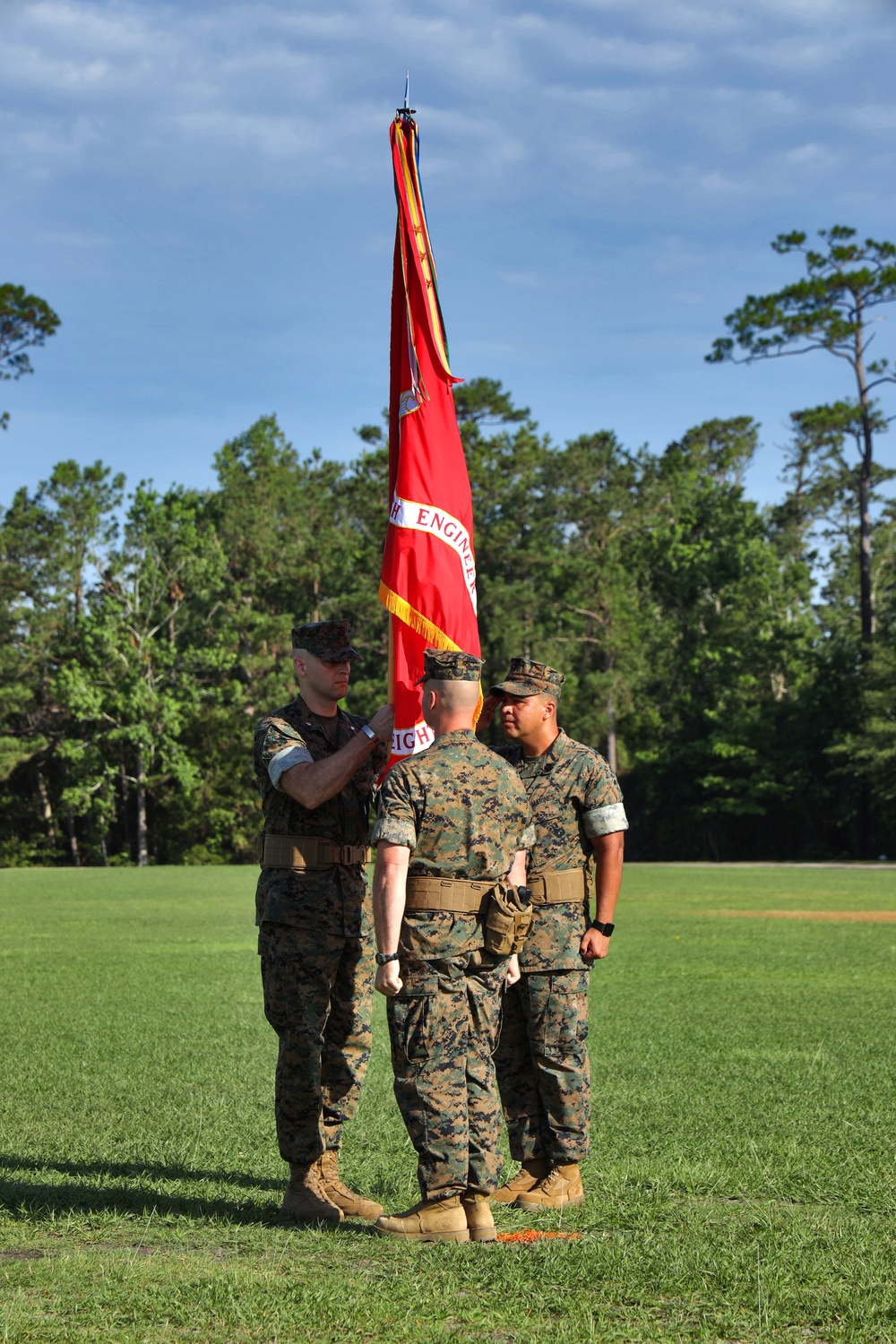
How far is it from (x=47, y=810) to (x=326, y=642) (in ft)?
169

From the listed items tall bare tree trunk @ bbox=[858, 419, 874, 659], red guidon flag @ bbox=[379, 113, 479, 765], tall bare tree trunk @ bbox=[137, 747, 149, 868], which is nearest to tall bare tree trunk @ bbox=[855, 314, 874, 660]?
tall bare tree trunk @ bbox=[858, 419, 874, 659]

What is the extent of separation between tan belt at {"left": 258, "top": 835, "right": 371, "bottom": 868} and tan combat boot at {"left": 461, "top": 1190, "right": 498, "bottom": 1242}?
4.71 feet

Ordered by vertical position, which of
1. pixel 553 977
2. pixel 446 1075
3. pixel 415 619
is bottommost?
pixel 446 1075

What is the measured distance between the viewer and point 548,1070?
18.6ft

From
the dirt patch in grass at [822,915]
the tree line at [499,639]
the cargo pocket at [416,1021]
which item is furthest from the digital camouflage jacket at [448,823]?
the tree line at [499,639]

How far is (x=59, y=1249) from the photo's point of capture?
5.00 metres

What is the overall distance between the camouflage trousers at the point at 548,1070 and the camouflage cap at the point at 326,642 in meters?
1.61

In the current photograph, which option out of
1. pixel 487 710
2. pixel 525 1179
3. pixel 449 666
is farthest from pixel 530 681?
pixel 525 1179

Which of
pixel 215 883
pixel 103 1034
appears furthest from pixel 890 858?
pixel 103 1034

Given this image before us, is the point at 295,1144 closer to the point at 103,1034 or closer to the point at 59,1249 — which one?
the point at 59,1249

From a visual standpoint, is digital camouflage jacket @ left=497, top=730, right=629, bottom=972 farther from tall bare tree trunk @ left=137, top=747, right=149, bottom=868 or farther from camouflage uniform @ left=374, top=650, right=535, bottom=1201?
tall bare tree trunk @ left=137, top=747, right=149, bottom=868

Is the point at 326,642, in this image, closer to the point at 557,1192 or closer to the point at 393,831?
the point at 393,831

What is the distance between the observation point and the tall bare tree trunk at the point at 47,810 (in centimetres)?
5425

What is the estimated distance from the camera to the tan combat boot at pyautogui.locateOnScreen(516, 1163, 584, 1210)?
222 inches
